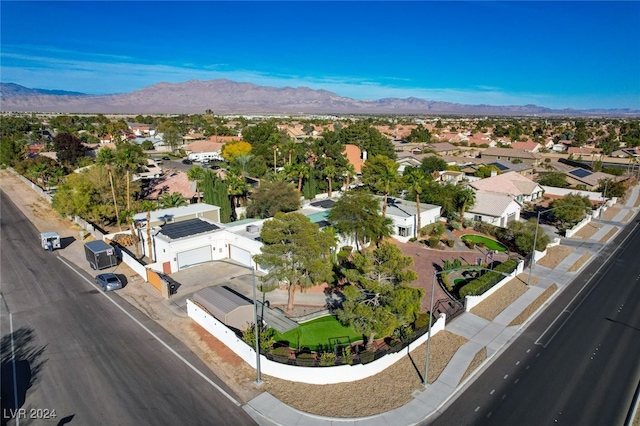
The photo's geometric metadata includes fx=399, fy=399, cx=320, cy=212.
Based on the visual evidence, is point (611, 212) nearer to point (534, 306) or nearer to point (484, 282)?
point (534, 306)

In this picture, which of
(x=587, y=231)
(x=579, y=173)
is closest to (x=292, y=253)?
(x=587, y=231)

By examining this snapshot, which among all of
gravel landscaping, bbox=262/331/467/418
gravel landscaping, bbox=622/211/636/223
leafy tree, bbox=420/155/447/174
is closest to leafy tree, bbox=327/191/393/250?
gravel landscaping, bbox=262/331/467/418

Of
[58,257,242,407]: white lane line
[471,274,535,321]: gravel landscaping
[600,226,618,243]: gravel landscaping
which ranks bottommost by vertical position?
[600,226,618,243]: gravel landscaping

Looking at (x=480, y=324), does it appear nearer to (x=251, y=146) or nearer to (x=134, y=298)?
(x=134, y=298)

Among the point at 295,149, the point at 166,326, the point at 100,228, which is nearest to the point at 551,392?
the point at 166,326

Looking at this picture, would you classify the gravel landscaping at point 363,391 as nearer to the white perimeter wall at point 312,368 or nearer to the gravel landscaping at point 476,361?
the white perimeter wall at point 312,368

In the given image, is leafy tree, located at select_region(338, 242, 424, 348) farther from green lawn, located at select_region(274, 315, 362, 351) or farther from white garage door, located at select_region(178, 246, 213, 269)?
white garage door, located at select_region(178, 246, 213, 269)
